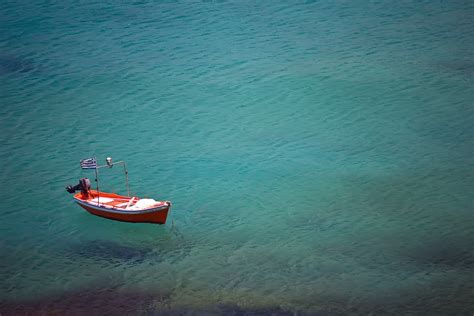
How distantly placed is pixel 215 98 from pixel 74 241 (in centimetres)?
1371

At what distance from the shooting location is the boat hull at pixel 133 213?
2536 cm

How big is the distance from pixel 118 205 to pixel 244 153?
7649 mm

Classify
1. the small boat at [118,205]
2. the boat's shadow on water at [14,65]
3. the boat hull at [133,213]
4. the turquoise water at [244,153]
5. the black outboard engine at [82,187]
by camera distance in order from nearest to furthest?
the turquoise water at [244,153], the boat hull at [133,213], the small boat at [118,205], the black outboard engine at [82,187], the boat's shadow on water at [14,65]

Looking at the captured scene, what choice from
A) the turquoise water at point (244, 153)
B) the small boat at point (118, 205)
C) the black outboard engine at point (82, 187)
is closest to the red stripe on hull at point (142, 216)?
the small boat at point (118, 205)

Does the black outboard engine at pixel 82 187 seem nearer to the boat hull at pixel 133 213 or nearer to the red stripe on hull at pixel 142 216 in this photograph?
the boat hull at pixel 133 213

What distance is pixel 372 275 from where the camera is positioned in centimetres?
2320

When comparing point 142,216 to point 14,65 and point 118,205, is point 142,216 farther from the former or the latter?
point 14,65

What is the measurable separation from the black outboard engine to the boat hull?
498 millimetres

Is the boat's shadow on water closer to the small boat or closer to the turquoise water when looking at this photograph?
the turquoise water

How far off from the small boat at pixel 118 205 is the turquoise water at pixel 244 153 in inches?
20.9

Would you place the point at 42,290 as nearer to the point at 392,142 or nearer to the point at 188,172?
the point at 188,172

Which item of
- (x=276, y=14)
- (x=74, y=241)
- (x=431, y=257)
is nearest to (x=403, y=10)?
(x=276, y=14)

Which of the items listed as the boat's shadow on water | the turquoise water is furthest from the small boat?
the boat's shadow on water

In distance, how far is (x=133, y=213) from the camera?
2561 cm
